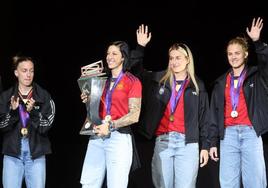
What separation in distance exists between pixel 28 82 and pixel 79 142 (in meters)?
1.61

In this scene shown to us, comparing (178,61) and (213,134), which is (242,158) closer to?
(213,134)

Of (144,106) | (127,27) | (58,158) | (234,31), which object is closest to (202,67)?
(234,31)

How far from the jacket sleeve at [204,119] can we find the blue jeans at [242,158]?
0.14 metres

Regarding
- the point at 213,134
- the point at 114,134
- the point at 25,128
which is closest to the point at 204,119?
the point at 213,134

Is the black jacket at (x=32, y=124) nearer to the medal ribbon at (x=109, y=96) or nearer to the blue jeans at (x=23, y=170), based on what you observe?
the blue jeans at (x=23, y=170)

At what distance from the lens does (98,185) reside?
3484 mm

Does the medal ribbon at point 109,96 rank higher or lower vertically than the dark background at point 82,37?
lower

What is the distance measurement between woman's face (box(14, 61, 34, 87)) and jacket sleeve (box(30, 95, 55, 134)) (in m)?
0.19

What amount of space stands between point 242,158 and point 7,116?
5.73 feet

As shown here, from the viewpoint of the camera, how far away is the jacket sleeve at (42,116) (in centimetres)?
383

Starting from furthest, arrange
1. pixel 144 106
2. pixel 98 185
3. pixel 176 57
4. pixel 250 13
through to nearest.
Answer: pixel 250 13, pixel 144 106, pixel 176 57, pixel 98 185

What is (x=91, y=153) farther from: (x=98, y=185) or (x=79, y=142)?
(x=79, y=142)

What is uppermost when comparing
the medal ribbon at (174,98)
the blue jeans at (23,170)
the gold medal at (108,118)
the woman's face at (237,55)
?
the woman's face at (237,55)

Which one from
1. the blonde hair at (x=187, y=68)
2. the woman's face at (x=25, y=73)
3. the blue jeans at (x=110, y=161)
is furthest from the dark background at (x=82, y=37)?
the blue jeans at (x=110, y=161)
